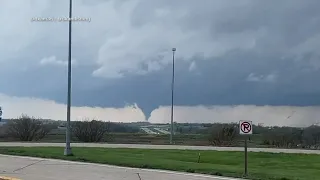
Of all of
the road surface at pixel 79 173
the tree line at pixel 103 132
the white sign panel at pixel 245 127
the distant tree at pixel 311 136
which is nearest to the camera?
the road surface at pixel 79 173

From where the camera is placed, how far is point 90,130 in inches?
2195

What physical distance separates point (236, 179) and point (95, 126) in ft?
134

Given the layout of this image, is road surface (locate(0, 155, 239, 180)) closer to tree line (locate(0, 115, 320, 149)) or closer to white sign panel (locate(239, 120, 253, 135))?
white sign panel (locate(239, 120, 253, 135))

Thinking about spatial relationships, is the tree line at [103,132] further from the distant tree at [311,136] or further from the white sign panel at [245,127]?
the white sign panel at [245,127]

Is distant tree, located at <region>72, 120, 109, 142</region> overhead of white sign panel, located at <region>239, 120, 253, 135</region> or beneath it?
beneath

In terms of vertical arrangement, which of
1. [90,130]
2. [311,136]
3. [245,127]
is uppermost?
[245,127]

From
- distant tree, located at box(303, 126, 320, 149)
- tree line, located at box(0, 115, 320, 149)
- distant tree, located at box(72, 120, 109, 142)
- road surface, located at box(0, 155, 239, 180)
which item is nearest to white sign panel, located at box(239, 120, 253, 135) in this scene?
road surface, located at box(0, 155, 239, 180)

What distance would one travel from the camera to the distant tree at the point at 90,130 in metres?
55.8

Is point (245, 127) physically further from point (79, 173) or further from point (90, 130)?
point (90, 130)

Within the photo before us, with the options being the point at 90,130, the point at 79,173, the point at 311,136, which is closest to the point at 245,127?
the point at 79,173

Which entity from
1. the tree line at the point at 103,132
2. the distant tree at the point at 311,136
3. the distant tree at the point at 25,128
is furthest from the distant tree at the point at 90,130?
the distant tree at the point at 311,136

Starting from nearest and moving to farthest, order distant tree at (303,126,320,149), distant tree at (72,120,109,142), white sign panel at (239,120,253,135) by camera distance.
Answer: white sign panel at (239,120,253,135)
distant tree at (303,126,320,149)
distant tree at (72,120,109,142)

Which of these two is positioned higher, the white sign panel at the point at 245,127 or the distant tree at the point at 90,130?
the white sign panel at the point at 245,127

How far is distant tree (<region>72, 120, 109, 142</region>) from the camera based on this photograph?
2197 inches
